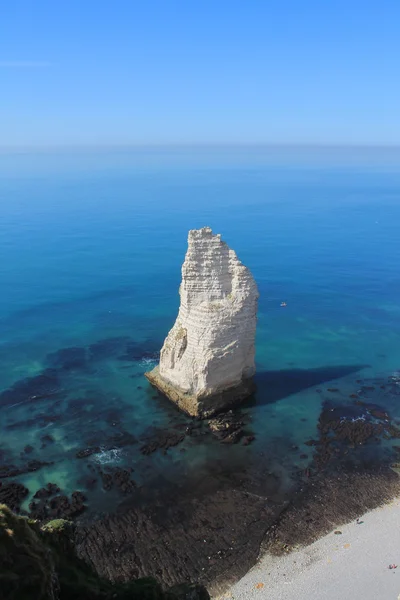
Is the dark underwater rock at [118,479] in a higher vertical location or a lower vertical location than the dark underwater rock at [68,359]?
lower

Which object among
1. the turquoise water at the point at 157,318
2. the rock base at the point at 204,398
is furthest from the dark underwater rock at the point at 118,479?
the rock base at the point at 204,398

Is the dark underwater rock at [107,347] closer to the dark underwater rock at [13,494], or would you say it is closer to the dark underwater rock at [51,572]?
the dark underwater rock at [13,494]

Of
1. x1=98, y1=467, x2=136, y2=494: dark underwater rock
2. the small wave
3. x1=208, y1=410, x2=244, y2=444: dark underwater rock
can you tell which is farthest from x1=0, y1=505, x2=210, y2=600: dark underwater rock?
x1=208, y1=410, x2=244, y2=444: dark underwater rock

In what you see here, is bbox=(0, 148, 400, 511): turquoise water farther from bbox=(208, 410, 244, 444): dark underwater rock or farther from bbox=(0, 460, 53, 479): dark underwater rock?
bbox=(208, 410, 244, 444): dark underwater rock

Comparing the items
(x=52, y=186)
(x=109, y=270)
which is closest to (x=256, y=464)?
(x=109, y=270)

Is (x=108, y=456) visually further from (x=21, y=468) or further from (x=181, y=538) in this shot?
(x=181, y=538)

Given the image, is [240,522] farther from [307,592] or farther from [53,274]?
[53,274]
